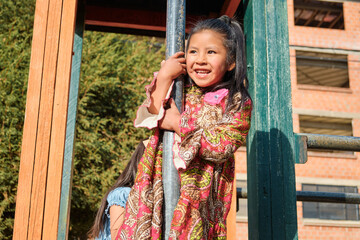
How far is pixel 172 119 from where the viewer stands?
1.30 meters

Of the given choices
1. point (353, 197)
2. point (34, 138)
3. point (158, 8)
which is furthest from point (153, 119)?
point (158, 8)

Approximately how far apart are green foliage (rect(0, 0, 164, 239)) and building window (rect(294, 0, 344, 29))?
1067 centimetres

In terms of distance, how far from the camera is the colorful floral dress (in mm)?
1290

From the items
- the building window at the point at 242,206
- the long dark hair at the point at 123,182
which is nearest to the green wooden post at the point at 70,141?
the long dark hair at the point at 123,182

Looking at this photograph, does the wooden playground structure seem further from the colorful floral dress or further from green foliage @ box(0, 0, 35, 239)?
green foliage @ box(0, 0, 35, 239)

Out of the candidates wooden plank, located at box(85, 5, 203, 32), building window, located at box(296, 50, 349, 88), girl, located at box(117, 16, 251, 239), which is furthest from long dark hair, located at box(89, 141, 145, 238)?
building window, located at box(296, 50, 349, 88)

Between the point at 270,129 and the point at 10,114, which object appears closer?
the point at 270,129

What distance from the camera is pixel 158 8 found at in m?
3.35

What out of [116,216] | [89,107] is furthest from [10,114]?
[116,216]

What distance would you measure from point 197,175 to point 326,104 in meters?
16.1

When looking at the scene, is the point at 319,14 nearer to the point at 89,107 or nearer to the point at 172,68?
the point at 89,107

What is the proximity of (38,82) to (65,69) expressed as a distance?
0.15 m

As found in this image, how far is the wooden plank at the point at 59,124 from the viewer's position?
1847 mm

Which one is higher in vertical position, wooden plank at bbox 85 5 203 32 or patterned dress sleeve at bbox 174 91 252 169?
wooden plank at bbox 85 5 203 32
